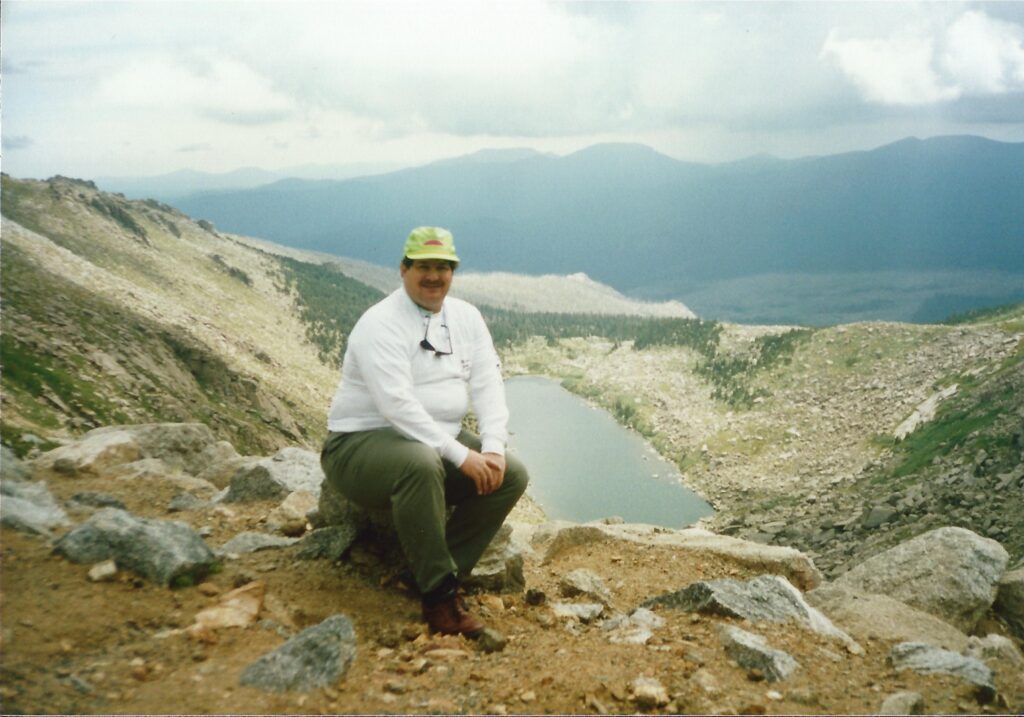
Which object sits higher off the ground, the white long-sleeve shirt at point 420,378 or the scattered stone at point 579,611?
the white long-sleeve shirt at point 420,378

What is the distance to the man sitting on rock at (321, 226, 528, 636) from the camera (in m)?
6.27

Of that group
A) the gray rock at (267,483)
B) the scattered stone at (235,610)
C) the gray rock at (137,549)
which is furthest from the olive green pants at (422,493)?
the gray rock at (267,483)

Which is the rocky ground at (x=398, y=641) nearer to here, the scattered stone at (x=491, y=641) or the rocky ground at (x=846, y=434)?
the scattered stone at (x=491, y=641)

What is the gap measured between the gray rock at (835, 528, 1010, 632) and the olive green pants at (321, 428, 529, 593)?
6.11 meters

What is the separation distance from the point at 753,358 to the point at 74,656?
4310 inches

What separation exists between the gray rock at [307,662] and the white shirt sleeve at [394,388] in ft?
5.92

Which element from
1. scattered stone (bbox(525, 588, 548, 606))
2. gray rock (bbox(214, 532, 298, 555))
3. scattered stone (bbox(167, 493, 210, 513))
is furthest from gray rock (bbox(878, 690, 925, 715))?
scattered stone (bbox(167, 493, 210, 513))

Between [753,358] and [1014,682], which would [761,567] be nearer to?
[1014,682]

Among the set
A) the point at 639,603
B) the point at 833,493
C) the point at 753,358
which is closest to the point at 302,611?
the point at 639,603

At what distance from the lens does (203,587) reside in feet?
21.3

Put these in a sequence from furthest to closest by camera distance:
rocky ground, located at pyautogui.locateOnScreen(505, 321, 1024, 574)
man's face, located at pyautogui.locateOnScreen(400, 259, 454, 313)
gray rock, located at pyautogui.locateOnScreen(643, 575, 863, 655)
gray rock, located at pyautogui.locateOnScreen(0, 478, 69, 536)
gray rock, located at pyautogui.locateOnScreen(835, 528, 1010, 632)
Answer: rocky ground, located at pyautogui.locateOnScreen(505, 321, 1024, 574) < gray rock, located at pyautogui.locateOnScreen(835, 528, 1010, 632) < gray rock, located at pyautogui.locateOnScreen(643, 575, 863, 655) < gray rock, located at pyautogui.locateOnScreen(0, 478, 69, 536) < man's face, located at pyautogui.locateOnScreen(400, 259, 454, 313)

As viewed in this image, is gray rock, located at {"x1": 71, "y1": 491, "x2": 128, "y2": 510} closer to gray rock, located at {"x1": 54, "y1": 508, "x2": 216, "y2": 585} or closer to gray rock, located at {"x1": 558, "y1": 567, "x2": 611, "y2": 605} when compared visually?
gray rock, located at {"x1": 54, "y1": 508, "x2": 216, "y2": 585}

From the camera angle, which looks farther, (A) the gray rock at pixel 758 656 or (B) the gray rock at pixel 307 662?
(A) the gray rock at pixel 758 656

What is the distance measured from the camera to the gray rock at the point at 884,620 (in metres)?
7.39
